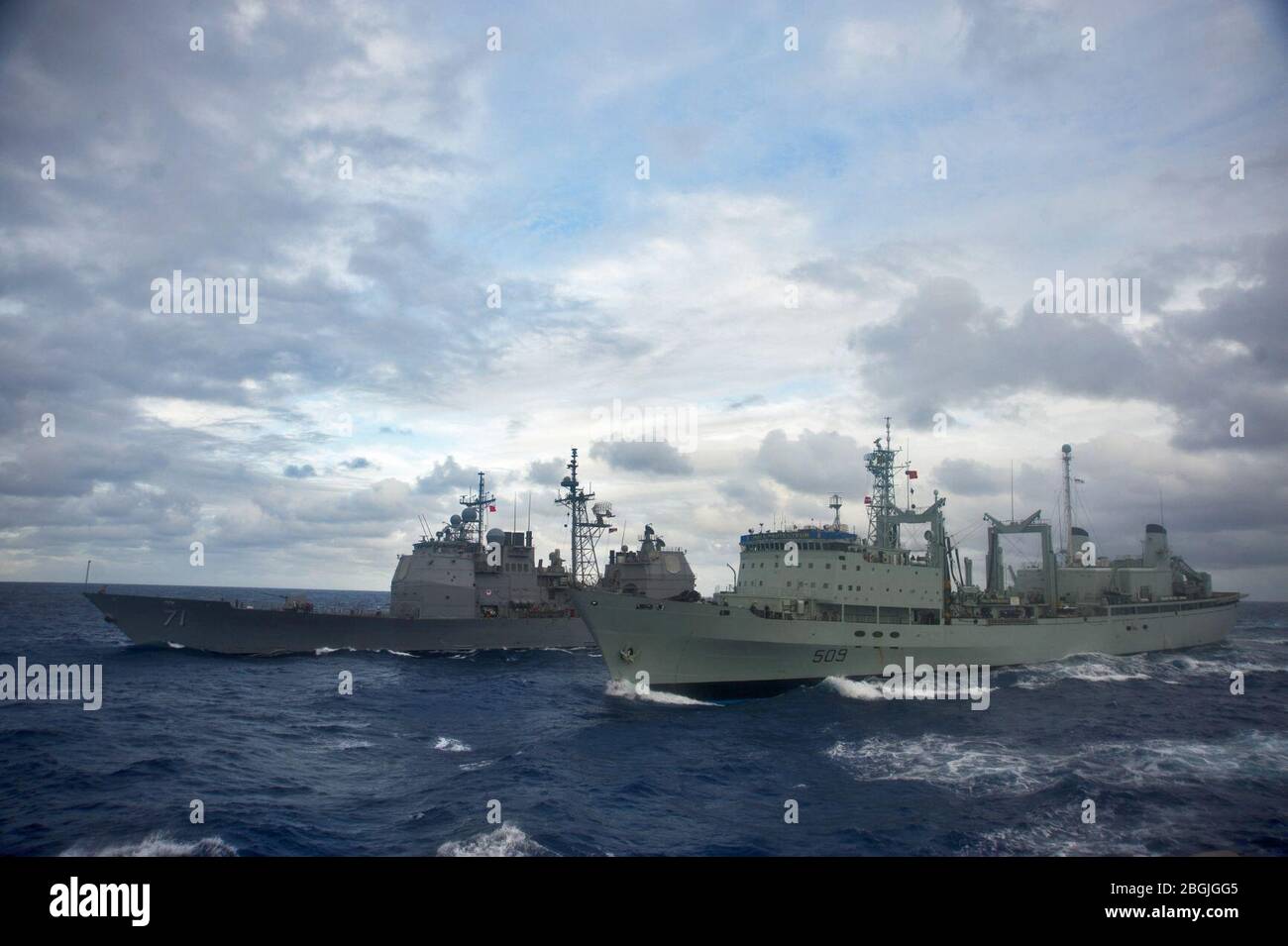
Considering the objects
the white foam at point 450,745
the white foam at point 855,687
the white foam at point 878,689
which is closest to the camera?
the white foam at point 450,745

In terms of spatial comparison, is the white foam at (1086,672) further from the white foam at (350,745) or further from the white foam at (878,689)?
the white foam at (350,745)

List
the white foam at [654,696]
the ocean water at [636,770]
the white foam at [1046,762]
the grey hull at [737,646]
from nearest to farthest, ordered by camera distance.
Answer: the ocean water at [636,770], the white foam at [1046,762], the grey hull at [737,646], the white foam at [654,696]

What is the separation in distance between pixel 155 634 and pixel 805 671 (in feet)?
137

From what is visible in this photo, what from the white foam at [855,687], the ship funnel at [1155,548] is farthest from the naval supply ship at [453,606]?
the ship funnel at [1155,548]

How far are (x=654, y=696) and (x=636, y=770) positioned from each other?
1068cm

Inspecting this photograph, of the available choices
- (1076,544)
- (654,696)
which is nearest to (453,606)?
(654,696)

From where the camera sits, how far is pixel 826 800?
1805 cm

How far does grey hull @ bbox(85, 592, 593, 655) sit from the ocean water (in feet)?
27.4

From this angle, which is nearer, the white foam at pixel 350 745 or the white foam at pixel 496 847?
the white foam at pixel 496 847

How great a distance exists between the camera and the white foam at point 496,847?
13.8 m

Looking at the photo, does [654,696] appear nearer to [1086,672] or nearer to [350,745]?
[350,745]

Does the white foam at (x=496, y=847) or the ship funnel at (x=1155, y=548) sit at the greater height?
the ship funnel at (x=1155, y=548)

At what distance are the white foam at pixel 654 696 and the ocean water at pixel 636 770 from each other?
19 cm
